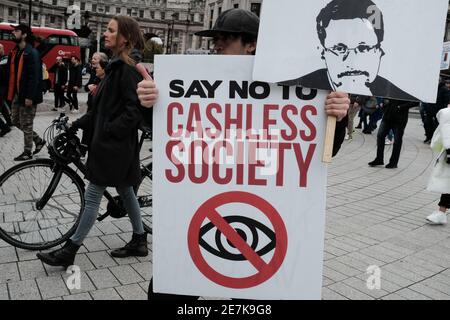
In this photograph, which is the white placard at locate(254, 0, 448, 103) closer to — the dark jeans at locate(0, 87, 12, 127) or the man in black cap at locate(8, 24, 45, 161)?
the man in black cap at locate(8, 24, 45, 161)

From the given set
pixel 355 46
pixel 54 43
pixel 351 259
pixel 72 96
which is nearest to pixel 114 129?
pixel 355 46

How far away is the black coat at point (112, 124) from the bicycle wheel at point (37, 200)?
0.54 meters

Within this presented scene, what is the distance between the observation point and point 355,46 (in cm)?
166

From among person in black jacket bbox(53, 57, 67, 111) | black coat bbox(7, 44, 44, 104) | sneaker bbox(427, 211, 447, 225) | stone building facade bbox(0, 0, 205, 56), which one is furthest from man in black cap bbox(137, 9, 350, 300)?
stone building facade bbox(0, 0, 205, 56)

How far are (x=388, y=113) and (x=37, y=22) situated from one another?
97.7 meters

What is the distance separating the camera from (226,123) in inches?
72.2

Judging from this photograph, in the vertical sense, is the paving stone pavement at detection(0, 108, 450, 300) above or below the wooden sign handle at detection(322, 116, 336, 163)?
below

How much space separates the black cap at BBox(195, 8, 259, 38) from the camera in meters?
2.12

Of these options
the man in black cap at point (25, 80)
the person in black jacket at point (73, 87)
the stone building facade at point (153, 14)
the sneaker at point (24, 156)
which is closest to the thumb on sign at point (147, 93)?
the man in black cap at point (25, 80)

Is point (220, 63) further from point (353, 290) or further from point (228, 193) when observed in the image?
point (353, 290)

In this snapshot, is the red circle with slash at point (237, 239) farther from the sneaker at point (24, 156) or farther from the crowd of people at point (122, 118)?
the sneaker at point (24, 156)

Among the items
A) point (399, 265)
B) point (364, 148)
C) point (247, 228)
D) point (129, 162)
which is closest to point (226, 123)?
point (247, 228)

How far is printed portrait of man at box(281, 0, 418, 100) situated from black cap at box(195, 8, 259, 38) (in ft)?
1.69

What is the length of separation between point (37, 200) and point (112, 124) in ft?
4.00
